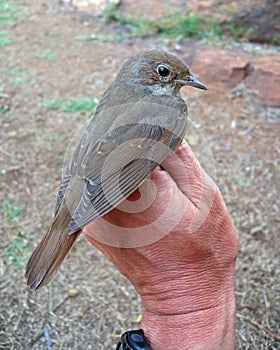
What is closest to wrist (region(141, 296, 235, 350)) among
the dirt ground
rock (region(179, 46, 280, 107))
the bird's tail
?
the bird's tail

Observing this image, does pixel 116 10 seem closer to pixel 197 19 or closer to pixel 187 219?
pixel 197 19

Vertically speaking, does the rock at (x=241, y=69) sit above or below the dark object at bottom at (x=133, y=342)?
below

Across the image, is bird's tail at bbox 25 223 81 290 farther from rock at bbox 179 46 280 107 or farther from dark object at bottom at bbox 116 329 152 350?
rock at bbox 179 46 280 107

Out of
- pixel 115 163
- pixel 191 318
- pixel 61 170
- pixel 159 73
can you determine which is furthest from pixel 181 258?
pixel 61 170

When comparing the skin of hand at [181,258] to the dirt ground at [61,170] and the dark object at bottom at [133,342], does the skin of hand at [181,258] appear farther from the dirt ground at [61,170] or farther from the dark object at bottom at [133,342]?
the dirt ground at [61,170]

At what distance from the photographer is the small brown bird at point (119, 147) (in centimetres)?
243

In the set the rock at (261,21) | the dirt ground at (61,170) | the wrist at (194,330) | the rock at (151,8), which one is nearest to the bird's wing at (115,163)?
the wrist at (194,330)

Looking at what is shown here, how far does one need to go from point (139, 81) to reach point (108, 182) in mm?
807

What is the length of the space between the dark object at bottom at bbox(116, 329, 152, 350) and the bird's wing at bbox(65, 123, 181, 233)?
54 centimetres

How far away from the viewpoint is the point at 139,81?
3076mm

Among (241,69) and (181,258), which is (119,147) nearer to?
(181,258)

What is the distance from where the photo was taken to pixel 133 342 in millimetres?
2350

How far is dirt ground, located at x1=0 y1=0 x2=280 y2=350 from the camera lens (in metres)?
3.26

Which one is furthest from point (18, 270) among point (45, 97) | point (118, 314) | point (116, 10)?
point (116, 10)
